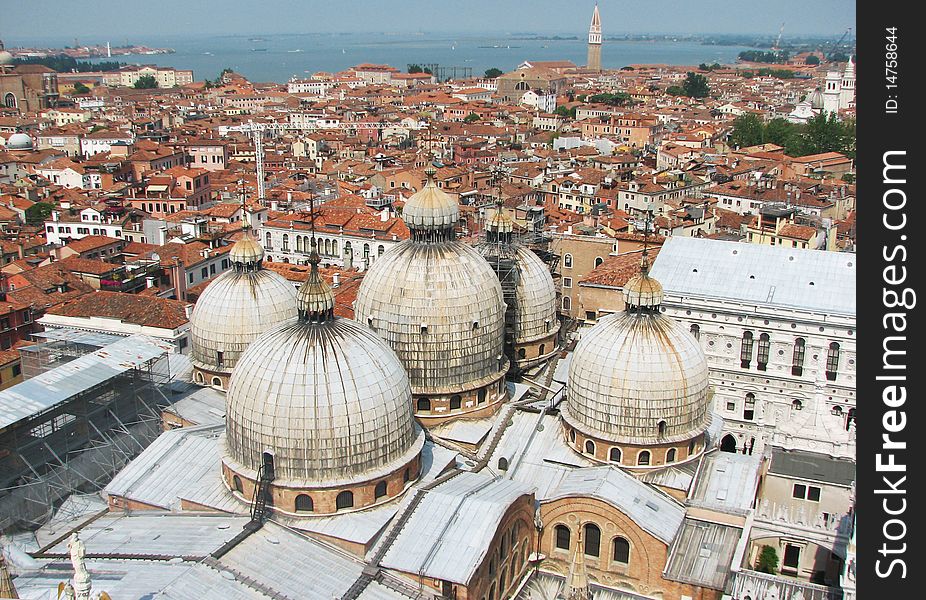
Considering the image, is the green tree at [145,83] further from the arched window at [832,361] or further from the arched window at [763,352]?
the arched window at [832,361]

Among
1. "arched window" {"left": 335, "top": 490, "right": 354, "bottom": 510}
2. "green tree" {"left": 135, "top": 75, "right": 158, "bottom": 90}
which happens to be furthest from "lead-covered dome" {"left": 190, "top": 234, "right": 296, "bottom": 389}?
"green tree" {"left": 135, "top": 75, "right": 158, "bottom": 90}

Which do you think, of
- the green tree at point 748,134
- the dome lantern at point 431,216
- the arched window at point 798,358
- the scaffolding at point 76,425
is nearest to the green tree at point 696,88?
the green tree at point 748,134

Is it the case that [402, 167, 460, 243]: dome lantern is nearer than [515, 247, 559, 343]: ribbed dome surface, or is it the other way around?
[402, 167, 460, 243]: dome lantern

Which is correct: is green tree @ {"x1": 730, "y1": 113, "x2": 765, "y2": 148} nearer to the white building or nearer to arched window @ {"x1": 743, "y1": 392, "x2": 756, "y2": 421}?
the white building

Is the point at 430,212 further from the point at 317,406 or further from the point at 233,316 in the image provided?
the point at 317,406

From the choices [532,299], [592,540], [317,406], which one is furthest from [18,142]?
[592,540]

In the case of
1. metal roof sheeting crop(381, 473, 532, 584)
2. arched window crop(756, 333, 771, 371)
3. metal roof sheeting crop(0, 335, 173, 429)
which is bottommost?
metal roof sheeting crop(381, 473, 532, 584)
